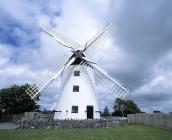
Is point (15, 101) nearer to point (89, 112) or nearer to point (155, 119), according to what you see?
point (89, 112)

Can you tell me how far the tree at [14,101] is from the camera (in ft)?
174

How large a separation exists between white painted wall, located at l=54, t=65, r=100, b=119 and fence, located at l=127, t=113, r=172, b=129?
578 cm

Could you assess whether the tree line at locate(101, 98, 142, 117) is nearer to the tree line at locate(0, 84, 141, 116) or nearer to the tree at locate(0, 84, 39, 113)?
the tree line at locate(0, 84, 141, 116)

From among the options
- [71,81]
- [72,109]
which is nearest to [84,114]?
[72,109]

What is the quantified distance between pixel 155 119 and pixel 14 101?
29.5m

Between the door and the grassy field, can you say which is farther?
the door

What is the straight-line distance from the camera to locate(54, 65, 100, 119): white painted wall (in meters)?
34.2

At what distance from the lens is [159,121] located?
30328 mm

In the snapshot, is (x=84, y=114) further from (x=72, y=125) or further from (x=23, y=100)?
(x=23, y=100)

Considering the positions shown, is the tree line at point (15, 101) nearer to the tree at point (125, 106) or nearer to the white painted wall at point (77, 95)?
the tree at point (125, 106)

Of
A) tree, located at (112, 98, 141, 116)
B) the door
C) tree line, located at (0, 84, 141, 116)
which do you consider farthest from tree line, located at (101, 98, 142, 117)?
the door

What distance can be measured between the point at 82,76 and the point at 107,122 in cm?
650

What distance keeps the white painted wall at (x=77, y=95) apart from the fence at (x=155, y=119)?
5781 mm

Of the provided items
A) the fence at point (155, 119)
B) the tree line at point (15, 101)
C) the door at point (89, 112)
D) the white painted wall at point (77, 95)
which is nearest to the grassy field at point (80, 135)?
the fence at point (155, 119)
